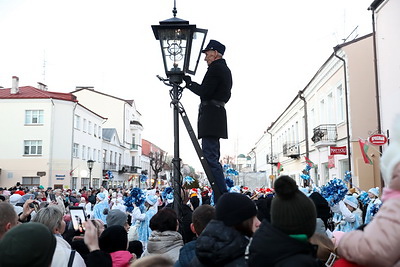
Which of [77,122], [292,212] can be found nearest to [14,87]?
[77,122]

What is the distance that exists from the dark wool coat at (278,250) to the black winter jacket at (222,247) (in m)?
0.31

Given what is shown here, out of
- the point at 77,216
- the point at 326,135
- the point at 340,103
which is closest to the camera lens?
the point at 77,216

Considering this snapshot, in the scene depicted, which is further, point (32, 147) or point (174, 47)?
point (32, 147)

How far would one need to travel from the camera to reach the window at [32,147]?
38375mm

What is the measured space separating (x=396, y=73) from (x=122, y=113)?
50496 mm

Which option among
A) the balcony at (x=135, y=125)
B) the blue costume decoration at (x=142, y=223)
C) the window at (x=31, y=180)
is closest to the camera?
the blue costume decoration at (x=142, y=223)

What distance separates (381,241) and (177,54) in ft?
12.5

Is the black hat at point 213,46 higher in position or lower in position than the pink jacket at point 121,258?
higher

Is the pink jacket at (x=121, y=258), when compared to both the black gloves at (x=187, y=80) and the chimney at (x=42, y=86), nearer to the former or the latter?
the black gloves at (x=187, y=80)

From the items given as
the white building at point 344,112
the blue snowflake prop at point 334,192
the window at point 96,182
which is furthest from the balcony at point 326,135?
the window at point 96,182

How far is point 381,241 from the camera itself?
6.29ft

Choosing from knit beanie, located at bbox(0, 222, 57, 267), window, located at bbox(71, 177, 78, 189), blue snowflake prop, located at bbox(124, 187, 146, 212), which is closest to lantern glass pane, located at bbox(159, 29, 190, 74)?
knit beanie, located at bbox(0, 222, 57, 267)

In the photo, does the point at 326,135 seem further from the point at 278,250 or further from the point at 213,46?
the point at 278,250

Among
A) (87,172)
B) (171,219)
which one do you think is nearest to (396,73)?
(171,219)
